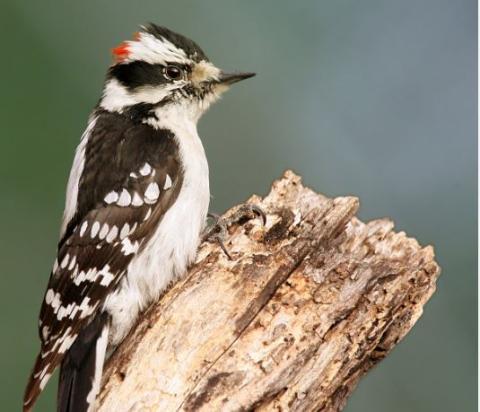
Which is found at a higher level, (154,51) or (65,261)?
(154,51)

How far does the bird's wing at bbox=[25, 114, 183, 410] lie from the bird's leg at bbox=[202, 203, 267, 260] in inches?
9.9

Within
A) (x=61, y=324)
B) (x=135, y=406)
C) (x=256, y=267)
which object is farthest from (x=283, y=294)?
(x=61, y=324)

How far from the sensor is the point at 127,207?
4004mm

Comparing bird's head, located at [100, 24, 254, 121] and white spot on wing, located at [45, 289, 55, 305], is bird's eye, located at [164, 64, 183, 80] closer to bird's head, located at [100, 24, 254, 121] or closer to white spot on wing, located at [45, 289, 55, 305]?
bird's head, located at [100, 24, 254, 121]

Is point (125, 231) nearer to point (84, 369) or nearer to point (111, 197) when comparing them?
point (111, 197)

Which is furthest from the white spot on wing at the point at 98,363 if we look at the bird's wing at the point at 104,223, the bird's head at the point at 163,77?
the bird's head at the point at 163,77

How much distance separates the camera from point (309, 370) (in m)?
3.28

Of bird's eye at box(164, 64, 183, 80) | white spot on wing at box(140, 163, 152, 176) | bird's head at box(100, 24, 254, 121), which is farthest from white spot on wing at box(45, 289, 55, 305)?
bird's eye at box(164, 64, 183, 80)

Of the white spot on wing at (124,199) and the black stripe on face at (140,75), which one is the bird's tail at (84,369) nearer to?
the white spot on wing at (124,199)

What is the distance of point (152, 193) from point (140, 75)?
0.78 m

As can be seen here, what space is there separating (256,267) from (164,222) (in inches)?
26.6

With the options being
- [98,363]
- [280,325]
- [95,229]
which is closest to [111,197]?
[95,229]

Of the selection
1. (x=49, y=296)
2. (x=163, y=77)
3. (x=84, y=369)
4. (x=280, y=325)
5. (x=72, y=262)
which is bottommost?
(x=84, y=369)

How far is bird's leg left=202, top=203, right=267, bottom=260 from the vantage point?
396 centimetres
